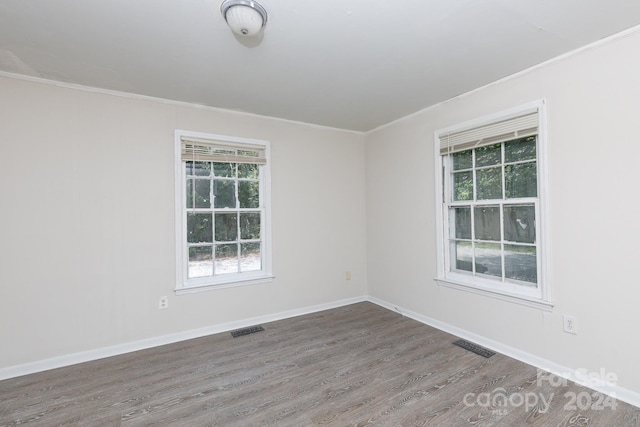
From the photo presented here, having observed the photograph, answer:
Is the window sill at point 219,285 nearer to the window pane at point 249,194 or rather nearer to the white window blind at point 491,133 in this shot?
the window pane at point 249,194

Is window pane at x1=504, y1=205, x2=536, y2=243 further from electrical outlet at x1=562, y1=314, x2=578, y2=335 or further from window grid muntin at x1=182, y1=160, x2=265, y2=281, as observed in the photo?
window grid muntin at x1=182, y1=160, x2=265, y2=281

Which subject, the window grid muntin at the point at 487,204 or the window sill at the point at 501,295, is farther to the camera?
the window grid muntin at the point at 487,204

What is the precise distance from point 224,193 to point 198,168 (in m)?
0.39

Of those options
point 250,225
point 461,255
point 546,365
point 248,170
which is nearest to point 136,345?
point 250,225

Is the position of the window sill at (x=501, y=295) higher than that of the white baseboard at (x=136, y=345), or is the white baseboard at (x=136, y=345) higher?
the window sill at (x=501, y=295)

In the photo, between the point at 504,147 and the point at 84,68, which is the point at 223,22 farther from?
the point at 504,147

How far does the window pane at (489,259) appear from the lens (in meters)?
2.89

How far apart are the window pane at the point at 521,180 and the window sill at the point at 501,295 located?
878 mm

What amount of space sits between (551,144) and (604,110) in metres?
0.37

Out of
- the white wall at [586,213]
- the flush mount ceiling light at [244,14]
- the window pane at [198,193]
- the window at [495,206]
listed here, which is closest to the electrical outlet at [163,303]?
the window pane at [198,193]

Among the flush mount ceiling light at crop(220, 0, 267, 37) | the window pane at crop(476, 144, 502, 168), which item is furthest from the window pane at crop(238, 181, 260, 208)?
the window pane at crop(476, 144, 502, 168)

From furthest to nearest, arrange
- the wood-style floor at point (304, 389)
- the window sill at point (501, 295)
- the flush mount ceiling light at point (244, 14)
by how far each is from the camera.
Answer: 1. the window sill at point (501, 295)
2. the wood-style floor at point (304, 389)
3. the flush mount ceiling light at point (244, 14)

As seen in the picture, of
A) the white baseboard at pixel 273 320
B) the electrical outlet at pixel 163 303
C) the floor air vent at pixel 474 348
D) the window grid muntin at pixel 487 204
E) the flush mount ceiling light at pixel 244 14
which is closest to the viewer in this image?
the flush mount ceiling light at pixel 244 14

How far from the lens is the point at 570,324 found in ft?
7.66
